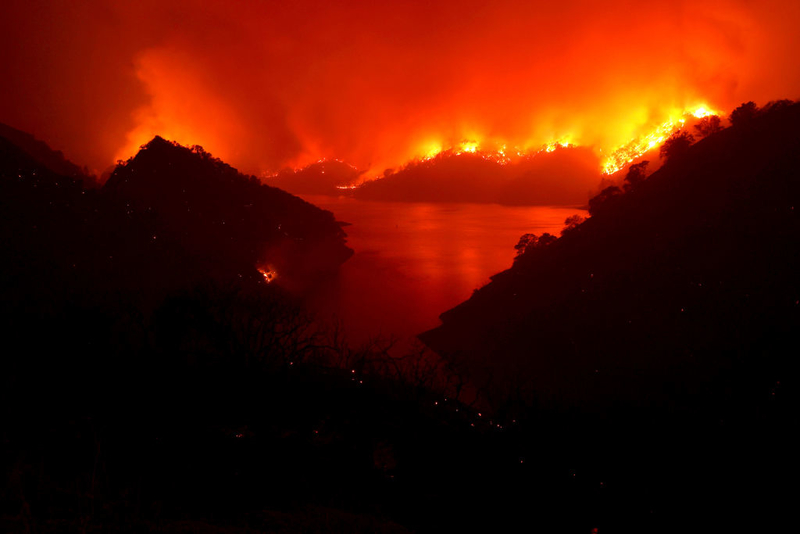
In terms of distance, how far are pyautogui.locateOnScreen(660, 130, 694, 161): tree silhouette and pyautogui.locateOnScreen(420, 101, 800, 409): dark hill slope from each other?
1.25m

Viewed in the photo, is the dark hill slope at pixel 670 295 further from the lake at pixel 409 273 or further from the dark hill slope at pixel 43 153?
the dark hill slope at pixel 43 153

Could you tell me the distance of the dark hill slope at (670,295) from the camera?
14.1m

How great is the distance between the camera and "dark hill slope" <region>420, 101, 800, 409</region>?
14.1m

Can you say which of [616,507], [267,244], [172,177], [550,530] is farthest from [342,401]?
[172,177]

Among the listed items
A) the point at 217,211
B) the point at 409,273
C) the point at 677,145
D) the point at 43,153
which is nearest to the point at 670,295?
the point at 677,145

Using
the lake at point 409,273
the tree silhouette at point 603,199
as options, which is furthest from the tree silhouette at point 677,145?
the lake at point 409,273

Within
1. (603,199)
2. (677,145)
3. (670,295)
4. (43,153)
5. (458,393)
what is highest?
(43,153)

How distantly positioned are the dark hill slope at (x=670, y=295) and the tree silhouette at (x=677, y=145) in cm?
125

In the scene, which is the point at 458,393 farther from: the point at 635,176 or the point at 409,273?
the point at 409,273

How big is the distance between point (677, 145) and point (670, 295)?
13388 mm

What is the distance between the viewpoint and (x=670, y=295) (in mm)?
17484

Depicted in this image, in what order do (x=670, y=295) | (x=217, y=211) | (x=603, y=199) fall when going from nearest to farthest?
(x=670, y=295)
(x=603, y=199)
(x=217, y=211)

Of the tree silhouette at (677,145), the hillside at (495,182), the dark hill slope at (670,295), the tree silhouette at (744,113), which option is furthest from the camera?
the hillside at (495,182)

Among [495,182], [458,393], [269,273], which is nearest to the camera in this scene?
[458,393]
